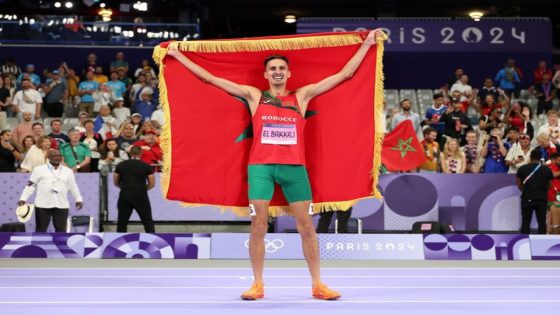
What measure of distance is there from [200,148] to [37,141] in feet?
28.3

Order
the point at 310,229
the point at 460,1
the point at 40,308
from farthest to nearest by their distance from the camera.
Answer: the point at 460,1 < the point at 310,229 < the point at 40,308

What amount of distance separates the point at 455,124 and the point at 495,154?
5.37 feet

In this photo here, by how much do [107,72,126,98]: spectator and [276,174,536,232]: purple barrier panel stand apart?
7988 millimetres

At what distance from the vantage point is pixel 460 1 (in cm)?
3469

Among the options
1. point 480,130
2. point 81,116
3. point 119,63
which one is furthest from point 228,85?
point 119,63

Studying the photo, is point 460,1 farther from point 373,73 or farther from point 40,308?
point 40,308

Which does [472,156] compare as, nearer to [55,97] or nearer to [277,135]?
[55,97]

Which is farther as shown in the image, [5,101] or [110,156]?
[5,101]

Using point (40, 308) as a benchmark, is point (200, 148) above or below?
above

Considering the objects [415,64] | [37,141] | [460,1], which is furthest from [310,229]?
[460,1]

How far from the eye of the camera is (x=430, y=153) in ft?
62.4

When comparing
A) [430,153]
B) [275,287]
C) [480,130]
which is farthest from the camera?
[480,130]

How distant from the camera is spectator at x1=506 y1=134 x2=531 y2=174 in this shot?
18.3 metres

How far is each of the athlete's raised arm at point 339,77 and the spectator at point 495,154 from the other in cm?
993
